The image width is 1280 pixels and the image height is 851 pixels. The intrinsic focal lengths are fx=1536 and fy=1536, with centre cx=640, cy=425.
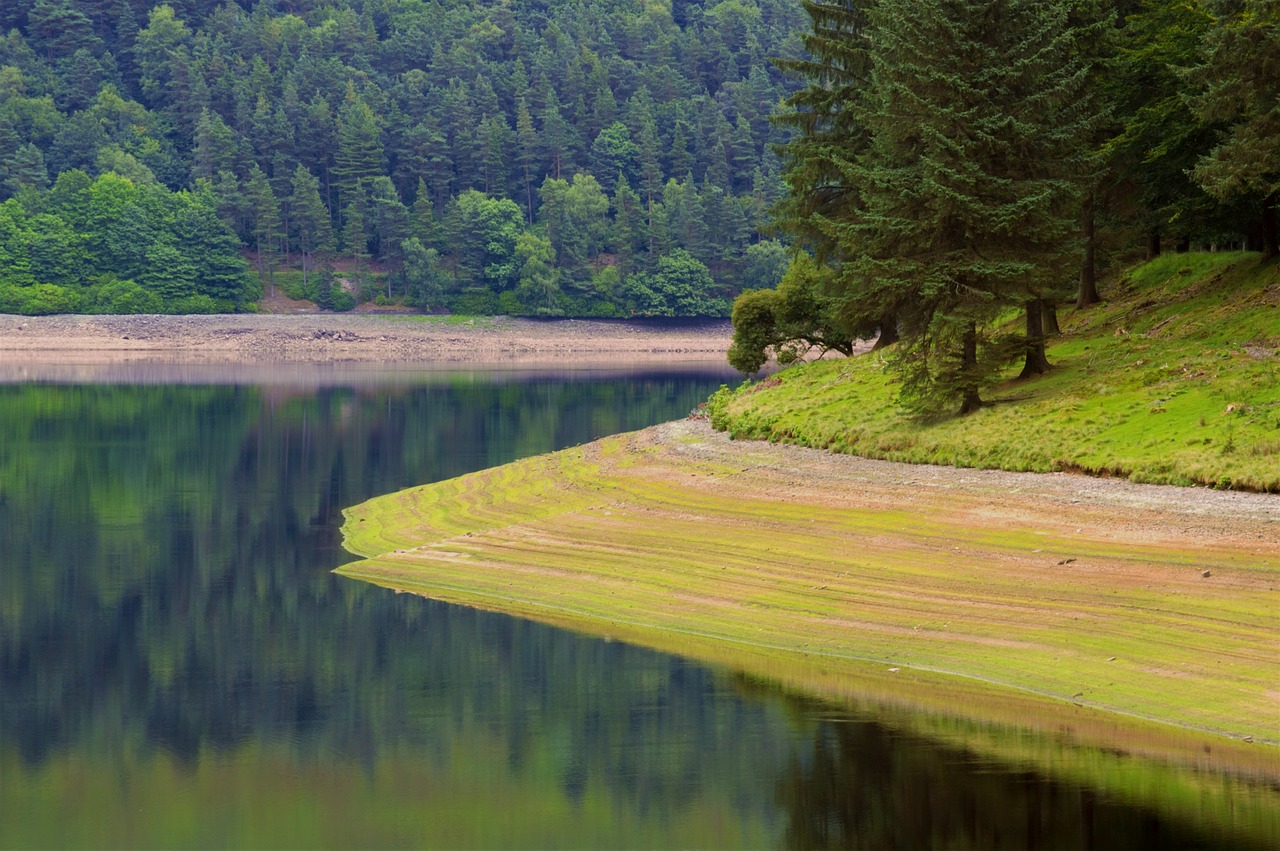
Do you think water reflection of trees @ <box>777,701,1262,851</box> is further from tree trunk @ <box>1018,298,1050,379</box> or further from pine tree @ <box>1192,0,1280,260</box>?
pine tree @ <box>1192,0,1280,260</box>

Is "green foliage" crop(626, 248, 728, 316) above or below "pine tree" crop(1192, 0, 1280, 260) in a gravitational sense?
below

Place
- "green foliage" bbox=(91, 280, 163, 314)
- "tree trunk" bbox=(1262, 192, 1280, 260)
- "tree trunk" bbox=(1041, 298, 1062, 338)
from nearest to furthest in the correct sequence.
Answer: "tree trunk" bbox=(1262, 192, 1280, 260) → "tree trunk" bbox=(1041, 298, 1062, 338) → "green foliage" bbox=(91, 280, 163, 314)

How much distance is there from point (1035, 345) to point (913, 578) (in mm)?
16245

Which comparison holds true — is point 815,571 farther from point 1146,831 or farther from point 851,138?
point 851,138

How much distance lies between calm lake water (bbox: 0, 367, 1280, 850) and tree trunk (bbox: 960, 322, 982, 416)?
16.7 metres

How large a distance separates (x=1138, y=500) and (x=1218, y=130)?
18.6 metres

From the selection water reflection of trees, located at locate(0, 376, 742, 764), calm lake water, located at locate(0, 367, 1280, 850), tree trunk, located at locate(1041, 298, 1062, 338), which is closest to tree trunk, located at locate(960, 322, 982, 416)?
tree trunk, located at locate(1041, 298, 1062, 338)

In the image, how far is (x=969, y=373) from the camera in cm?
4078

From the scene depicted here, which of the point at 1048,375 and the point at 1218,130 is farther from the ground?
the point at 1218,130

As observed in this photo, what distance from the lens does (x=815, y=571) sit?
98.1 ft

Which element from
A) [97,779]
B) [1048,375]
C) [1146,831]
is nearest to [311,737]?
[97,779]

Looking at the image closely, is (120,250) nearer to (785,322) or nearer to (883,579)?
(785,322)

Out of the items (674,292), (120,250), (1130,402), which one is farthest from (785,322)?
(120,250)

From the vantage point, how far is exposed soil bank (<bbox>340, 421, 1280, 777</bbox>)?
22.6 meters
